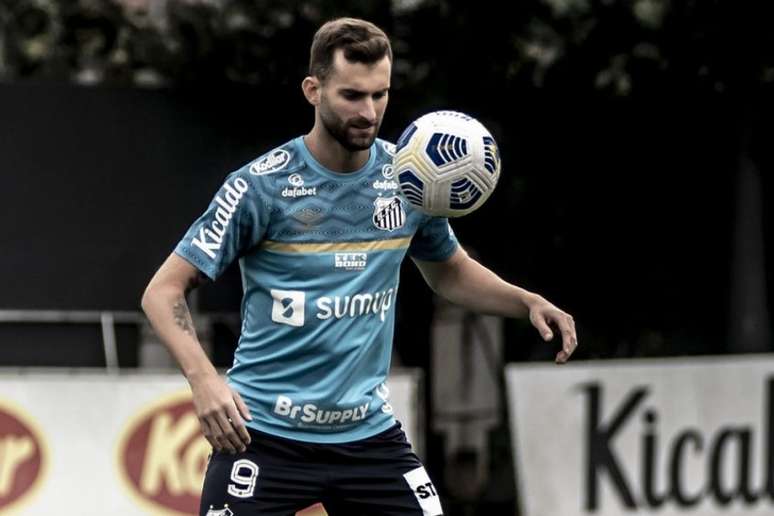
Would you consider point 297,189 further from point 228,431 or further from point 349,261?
point 228,431

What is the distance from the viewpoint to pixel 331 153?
5.37m

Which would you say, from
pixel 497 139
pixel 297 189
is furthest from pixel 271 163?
pixel 497 139

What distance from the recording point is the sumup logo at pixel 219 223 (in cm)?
518

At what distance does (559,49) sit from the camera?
945 centimetres

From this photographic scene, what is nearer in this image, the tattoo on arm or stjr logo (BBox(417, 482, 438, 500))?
the tattoo on arm

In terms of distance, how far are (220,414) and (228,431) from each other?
51 mm

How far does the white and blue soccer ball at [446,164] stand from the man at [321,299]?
137mm

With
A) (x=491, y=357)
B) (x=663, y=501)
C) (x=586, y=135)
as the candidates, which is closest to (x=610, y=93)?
(x=586, y=135)

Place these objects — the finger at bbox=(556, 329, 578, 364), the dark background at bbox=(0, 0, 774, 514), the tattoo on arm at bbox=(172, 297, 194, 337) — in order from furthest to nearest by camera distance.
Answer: the dark background at bbox=(0, 0, 774, 514) < the finger at bbox=(556, 329, 578, 364) < the tattoo on arm at bbox=(172, 297, 194, 337)

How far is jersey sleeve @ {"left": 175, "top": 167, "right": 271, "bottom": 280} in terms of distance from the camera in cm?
518

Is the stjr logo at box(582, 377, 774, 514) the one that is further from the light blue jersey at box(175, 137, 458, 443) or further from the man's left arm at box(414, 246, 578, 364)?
the light blue jersey at box(175, 137, 458, 443)

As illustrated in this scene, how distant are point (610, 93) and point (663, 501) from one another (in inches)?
87.2

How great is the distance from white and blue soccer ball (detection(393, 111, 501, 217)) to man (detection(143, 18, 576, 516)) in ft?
0.45

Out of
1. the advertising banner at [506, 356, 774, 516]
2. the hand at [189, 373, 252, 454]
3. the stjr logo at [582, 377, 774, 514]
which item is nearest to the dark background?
the advertising banner at [506, 356, 774, 516]
